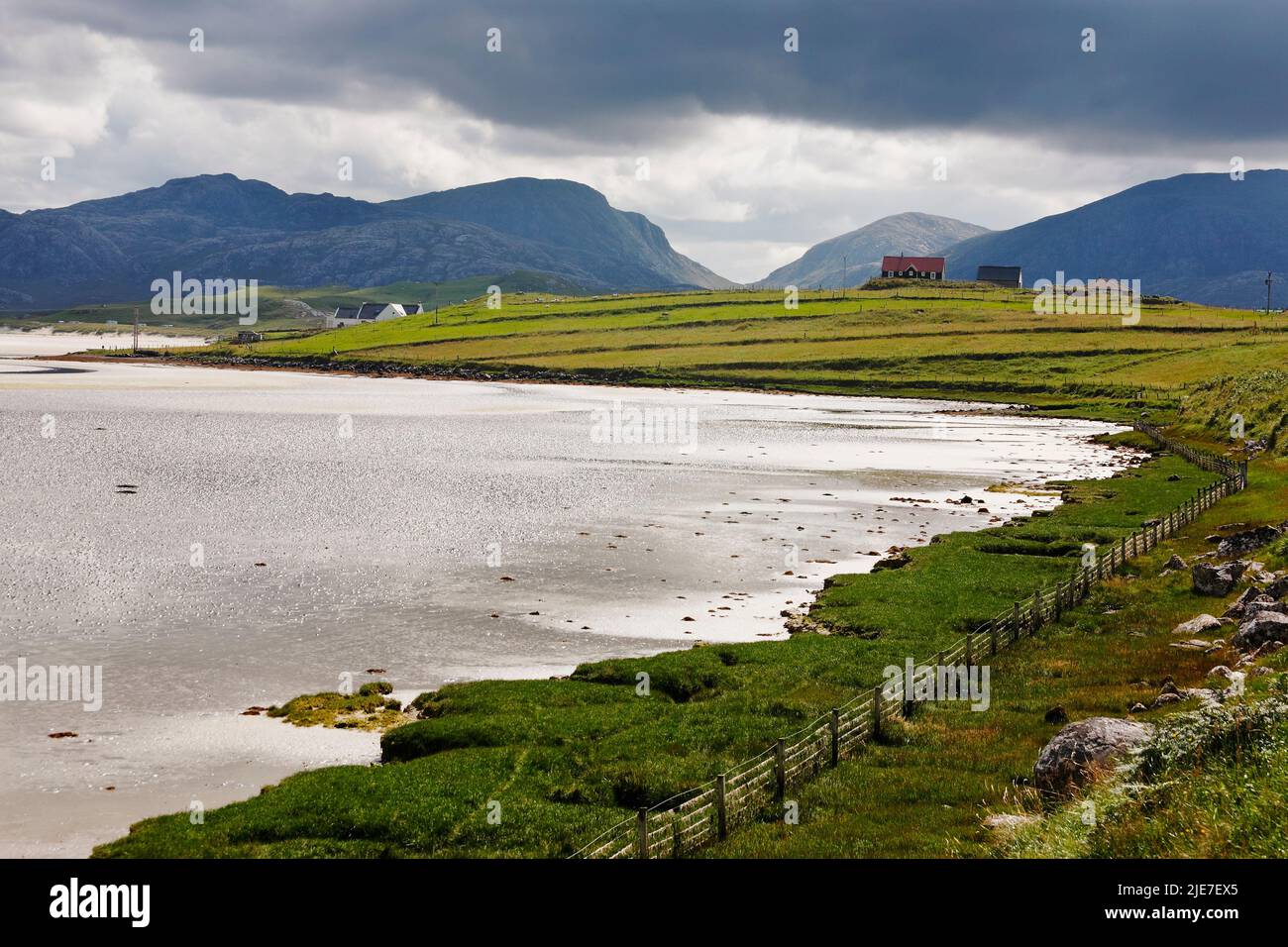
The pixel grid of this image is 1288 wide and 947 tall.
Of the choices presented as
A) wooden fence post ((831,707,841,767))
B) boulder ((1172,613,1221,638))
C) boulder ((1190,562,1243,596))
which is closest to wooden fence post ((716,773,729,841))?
wooden fence post ((831,707,841,767))

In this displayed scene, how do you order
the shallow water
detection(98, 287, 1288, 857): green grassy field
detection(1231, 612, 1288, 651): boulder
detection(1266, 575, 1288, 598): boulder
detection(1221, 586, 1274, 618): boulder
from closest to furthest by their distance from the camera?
detection(98, 287, 1288, 857): green grassy field
the shallow water
detection(1231, 612, 1288, 651): boulder
detection(1266, 575, 1288, 598): boulder
detection(1221, 586, 1274, 618): boulder

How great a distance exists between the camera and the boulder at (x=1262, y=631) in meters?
30.1

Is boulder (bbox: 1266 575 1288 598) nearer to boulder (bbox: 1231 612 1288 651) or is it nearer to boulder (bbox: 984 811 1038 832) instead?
boulder (bbox: 1231 612 1288 651)

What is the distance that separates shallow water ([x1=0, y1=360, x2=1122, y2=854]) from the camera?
2998 cm

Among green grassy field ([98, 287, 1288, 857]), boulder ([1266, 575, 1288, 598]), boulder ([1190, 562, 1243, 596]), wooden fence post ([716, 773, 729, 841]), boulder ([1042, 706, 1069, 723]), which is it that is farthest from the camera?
boulder ([1190, 562, 1243, 596])

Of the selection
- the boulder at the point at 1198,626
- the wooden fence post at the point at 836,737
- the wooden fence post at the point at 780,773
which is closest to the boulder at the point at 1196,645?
the boulder at the point at 1198,626

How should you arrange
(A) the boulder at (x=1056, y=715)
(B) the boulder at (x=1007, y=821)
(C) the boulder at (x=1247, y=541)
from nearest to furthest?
(B) the boulder at (x=1007, y=821) < (A) the boulder at (x=1056, y=715) < (C) the boulder at (x=1247, y=541)

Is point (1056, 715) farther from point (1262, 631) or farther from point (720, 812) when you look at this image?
point (720, 812)

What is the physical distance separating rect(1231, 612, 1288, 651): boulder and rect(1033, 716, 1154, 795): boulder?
10.2 m

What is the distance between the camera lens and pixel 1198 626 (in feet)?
119

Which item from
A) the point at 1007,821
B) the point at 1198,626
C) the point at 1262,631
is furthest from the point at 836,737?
the point at 1198,626

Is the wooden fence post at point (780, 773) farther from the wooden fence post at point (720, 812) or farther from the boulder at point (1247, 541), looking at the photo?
the boulder at point (1247, 541)

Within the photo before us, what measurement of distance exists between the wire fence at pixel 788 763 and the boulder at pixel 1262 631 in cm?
768
